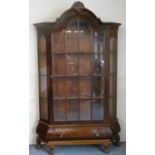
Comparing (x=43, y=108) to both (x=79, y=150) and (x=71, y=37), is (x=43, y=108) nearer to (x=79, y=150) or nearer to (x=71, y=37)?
(x=79, y=150)

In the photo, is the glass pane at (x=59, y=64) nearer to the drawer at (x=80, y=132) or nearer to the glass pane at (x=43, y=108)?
the glass pane at (x=43, y=108)

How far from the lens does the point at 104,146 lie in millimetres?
3605

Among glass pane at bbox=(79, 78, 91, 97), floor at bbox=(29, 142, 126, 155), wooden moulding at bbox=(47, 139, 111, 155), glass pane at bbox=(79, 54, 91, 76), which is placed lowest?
floor at bbox=(29, 142, 126, 155)

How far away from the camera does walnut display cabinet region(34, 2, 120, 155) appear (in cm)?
350

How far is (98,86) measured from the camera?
359 cm

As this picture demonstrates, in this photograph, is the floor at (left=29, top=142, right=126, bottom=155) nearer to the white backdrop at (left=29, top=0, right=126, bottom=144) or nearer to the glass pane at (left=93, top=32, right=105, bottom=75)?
the white backdrop at (left=29, top=0, right=126, bottom=144)

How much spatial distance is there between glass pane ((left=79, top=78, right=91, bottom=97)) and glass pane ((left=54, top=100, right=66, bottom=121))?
0.28m

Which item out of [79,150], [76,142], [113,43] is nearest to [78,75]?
[113,43]

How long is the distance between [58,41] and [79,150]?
1.57m

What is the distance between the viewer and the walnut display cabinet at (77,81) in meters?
3.50

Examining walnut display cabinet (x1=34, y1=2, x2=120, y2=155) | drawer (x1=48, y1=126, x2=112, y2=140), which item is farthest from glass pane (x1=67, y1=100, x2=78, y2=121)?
drawer (x1=48, y1=126, x2=112, y2=140)
